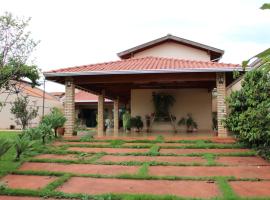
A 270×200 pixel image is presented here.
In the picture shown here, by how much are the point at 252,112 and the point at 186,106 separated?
27.0 ft

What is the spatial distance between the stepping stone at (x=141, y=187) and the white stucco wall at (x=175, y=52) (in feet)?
44.1

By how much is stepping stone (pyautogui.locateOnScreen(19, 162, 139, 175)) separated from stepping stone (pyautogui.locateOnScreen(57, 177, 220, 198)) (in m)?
0.63

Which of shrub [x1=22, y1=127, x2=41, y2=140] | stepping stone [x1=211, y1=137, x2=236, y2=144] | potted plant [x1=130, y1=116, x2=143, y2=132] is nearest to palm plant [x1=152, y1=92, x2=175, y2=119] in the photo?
potted plant [x1=130, y1=116, x2=143, y2=132]

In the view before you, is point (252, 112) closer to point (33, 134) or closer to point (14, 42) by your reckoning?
point (33, 134)

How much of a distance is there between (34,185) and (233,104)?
6.96 metres

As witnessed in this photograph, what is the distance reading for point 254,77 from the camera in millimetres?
9773

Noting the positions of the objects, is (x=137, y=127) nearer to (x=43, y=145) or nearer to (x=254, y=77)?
(x=43, y=145)

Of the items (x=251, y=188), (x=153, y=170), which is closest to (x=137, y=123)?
(x=153, y=170)

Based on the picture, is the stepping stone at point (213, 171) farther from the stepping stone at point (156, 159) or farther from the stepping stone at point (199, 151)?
the stepping stone at point (199, 151)

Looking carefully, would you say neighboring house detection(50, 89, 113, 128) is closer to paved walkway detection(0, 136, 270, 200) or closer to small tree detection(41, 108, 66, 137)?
small tree detection(41, 108, 66, 137)

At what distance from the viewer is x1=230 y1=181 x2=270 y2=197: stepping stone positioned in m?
5.92

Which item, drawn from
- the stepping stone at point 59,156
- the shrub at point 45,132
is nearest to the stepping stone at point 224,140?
the stepping stone at point 59,156

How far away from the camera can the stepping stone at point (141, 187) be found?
6164mm

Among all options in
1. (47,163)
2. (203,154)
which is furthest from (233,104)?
(47,163)
